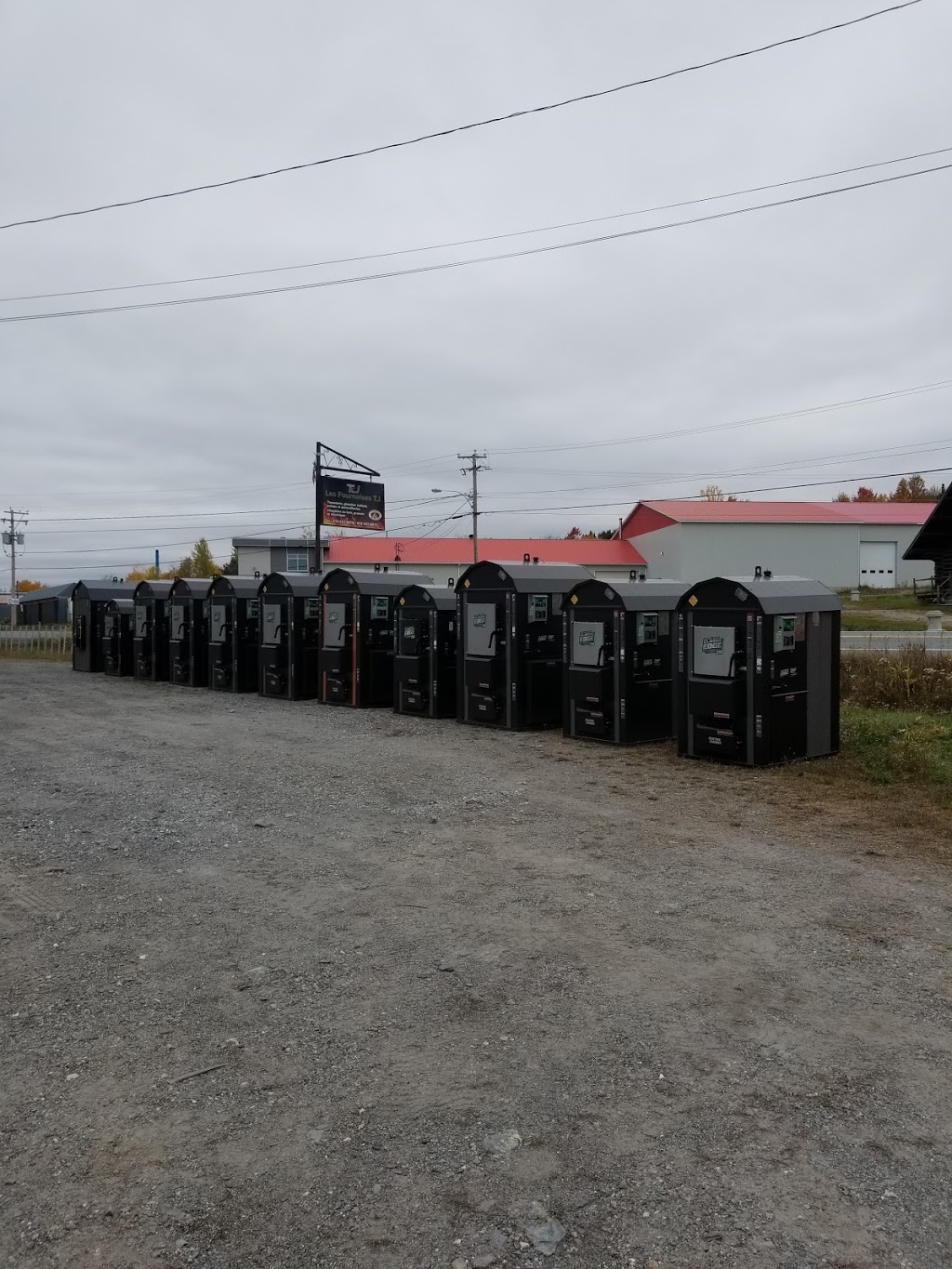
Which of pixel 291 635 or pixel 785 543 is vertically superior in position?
pixel 785 543

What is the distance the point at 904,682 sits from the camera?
46.6 ft

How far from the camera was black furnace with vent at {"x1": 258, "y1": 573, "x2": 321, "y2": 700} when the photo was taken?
18359mm

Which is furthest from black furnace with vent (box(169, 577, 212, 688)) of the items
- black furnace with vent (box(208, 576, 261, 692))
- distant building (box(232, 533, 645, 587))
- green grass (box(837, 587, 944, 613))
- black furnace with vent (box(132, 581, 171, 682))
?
distant building (box(232, 533, 645, 587))

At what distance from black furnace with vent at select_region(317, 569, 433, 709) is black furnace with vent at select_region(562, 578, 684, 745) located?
496 cm

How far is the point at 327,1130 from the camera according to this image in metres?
3.31

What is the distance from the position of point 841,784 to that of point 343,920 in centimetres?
589

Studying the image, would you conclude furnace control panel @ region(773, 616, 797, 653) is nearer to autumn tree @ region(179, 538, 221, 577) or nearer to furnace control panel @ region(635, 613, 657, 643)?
furnace control panel @ region(635, 613, 657, 643)

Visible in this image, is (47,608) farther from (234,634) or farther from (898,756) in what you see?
(898,756)

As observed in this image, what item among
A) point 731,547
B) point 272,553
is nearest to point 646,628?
point 731,547

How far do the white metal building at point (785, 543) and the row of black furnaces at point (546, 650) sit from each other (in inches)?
1296

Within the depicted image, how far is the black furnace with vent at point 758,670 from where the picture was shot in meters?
10.3

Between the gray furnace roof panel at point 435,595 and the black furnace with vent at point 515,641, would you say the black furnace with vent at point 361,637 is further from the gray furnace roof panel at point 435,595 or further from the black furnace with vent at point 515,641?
the black furnace with vent at point 515,641

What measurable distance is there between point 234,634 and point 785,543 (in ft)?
123

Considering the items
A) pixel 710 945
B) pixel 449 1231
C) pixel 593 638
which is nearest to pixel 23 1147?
pixel 449 1231
